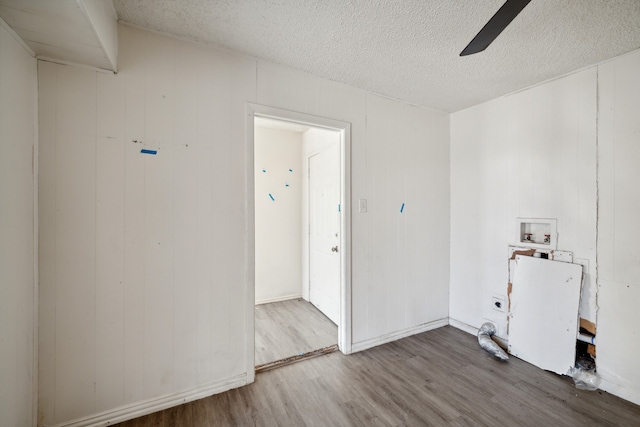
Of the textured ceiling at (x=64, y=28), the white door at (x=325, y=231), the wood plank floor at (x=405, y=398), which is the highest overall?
the textured ceiling at (x=64, y=28)

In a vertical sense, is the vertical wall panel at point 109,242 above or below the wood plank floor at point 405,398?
above

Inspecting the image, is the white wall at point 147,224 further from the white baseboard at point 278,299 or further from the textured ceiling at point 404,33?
the white baseboard at point 278,299

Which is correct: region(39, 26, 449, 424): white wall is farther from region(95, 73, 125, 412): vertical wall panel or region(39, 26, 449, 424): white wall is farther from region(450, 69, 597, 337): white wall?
region(450, 69, 597, 337): white wall

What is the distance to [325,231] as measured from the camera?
3352mm

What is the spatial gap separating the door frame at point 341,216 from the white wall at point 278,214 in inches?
61.7

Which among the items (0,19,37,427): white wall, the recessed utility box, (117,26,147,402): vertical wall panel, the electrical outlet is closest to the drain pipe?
the recessed utility box

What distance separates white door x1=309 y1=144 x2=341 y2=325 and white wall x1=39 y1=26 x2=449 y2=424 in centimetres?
104

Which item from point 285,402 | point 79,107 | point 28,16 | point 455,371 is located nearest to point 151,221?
point 79,107

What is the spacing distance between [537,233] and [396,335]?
5.35 feet

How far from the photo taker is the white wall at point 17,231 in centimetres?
122

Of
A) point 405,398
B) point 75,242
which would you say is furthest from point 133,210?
point 405,398

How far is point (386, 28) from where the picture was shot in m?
1.67

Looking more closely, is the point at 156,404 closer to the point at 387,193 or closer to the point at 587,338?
the point at 387,193

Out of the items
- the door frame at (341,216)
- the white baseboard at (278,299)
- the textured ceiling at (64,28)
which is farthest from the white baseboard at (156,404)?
the textured ceiling at (64,28)
